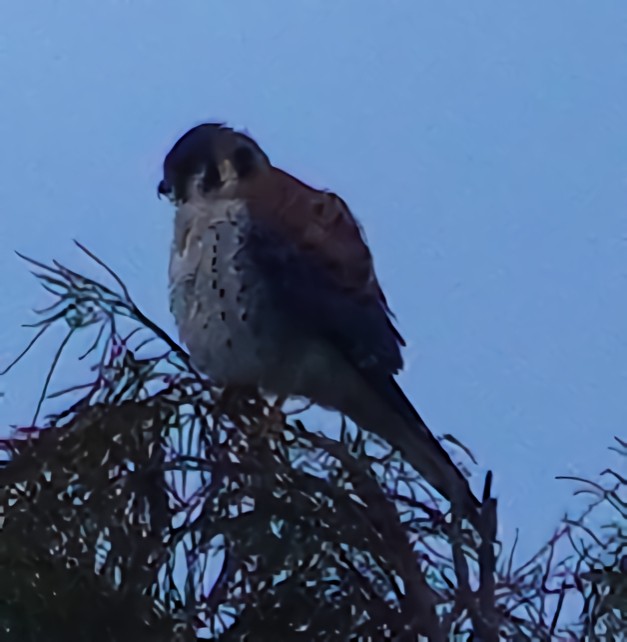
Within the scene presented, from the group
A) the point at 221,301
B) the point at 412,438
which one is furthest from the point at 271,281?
the point at 412,438

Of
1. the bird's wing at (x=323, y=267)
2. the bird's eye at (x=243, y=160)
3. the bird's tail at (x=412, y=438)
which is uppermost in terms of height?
the bird's eye at (x=243, y=160)

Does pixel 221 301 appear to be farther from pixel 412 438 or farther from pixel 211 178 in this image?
pixel 412 438

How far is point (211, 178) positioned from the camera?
1004mm

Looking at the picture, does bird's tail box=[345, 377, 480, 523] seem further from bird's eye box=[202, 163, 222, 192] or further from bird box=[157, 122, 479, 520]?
bird's eye box=[202, 163, 222, 192]

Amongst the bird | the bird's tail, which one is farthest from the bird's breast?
the bird's tail

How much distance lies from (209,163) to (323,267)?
14 centimetres

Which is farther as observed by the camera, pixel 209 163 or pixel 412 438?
pixel 209 163

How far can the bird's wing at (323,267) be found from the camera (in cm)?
99

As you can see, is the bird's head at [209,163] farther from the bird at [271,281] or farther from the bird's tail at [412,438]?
the bird's tail at [412,438]

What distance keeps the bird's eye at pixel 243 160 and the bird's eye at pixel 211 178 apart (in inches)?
0.7

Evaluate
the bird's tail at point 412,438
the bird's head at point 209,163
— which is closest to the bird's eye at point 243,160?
the bird's head at point 209,163

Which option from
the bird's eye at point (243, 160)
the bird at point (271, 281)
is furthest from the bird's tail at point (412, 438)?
the bird's eye at point (243, 160)

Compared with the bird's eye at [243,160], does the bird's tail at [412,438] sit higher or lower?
lower

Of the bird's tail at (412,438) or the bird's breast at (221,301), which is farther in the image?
the bird's breast at (221,301)
